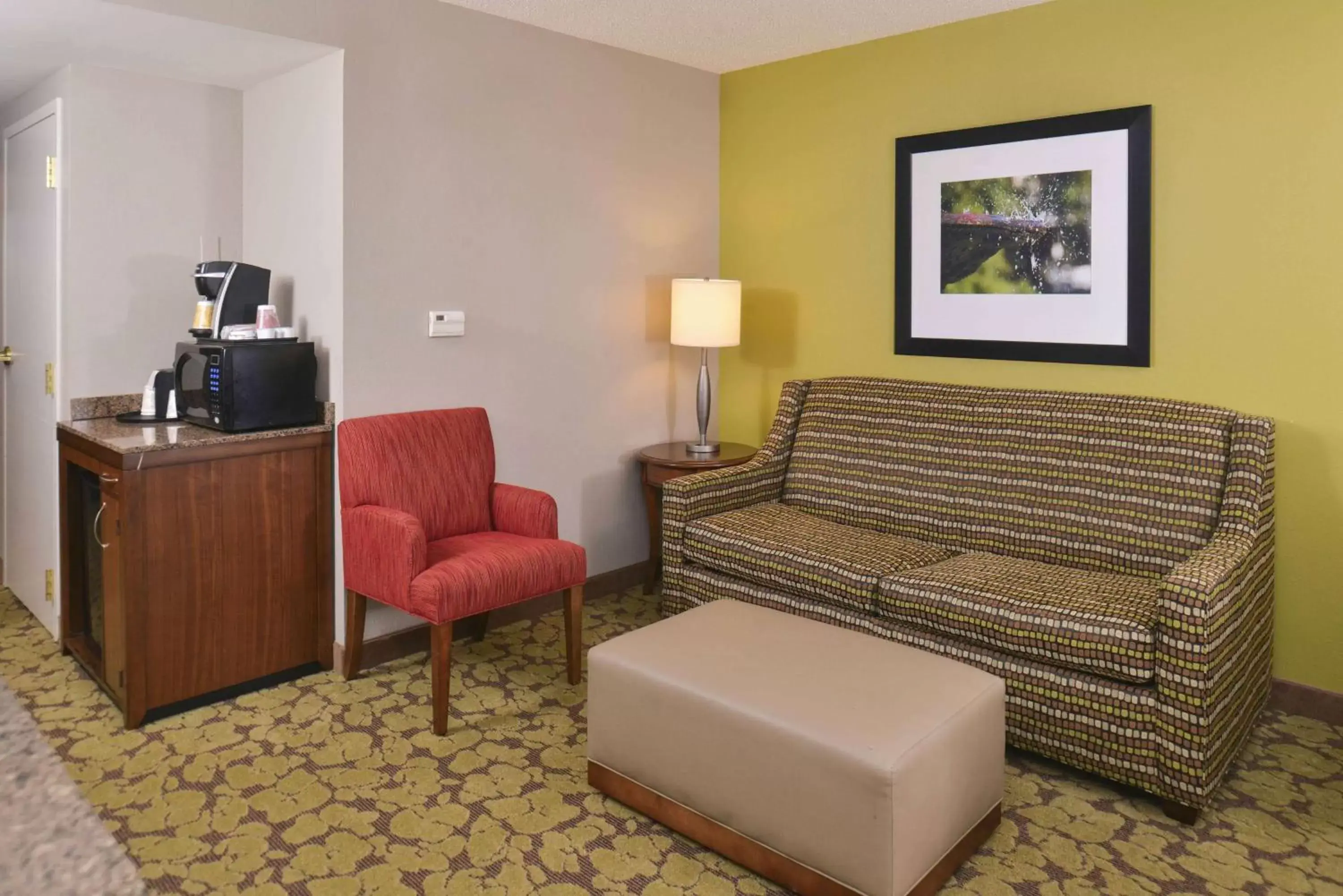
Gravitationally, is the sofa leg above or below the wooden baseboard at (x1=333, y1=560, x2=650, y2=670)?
below

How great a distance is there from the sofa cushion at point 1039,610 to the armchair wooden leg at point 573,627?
0.96 m

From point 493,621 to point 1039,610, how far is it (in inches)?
79.6

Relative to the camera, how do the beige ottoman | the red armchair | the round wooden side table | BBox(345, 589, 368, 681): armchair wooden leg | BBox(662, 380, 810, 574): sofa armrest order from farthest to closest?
1. the round wooden side table
2. BBox(662, 380, 810, 574): sofa armrest
3. BBox(345, 589, 368, 681): armchair wooden leg
4. the red armchair
5. the beige ottoman

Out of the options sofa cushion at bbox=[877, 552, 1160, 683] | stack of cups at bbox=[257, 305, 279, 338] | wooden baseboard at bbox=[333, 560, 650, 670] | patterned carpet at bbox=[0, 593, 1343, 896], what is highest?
stack of cups at bbox=[257, 305, 279, 338]

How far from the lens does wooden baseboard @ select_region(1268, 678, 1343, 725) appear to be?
2951 mm

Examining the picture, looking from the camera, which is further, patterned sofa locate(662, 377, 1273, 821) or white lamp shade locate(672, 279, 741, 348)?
white lamp shade locate(672, 279, 741, 348)

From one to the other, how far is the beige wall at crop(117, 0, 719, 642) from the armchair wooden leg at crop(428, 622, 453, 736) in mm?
886

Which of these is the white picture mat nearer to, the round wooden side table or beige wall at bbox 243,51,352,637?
the round wooden side table

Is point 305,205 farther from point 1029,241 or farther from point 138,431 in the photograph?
point 1029,241

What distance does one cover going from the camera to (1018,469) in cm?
324

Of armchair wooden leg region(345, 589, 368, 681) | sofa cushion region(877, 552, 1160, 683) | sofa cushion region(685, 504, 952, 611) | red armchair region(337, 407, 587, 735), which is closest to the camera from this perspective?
sofa cushion region(877, 552, 1160, 683)

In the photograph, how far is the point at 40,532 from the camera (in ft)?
12.0

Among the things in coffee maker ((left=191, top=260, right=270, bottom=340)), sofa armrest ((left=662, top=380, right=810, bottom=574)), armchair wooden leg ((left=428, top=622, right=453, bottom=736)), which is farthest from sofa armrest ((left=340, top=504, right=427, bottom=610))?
sofa armrest ((left=662, top=380, right=810, bottom=574))

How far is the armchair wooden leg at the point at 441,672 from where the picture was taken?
2.81 metres
